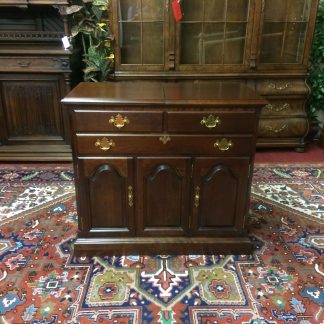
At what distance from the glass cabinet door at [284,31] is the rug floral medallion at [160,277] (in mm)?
1634

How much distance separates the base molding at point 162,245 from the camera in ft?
5.98

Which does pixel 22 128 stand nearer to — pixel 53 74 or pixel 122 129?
pixel 53 74

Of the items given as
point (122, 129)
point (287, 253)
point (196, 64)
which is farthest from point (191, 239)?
point (196, 64)

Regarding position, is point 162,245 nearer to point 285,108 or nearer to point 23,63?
point 23,63

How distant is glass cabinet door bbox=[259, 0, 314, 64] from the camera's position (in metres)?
3.08

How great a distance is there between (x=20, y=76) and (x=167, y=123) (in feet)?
6.25

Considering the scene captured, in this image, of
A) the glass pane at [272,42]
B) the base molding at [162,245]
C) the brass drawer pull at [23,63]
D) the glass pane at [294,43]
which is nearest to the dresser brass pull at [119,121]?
the base molding at [162,245]

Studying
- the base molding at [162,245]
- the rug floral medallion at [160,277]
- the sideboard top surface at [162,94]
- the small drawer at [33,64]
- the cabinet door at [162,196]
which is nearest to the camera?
the rug floral medallion at [160,277]

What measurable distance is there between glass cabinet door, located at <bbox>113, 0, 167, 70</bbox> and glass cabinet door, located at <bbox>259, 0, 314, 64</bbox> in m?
0.99

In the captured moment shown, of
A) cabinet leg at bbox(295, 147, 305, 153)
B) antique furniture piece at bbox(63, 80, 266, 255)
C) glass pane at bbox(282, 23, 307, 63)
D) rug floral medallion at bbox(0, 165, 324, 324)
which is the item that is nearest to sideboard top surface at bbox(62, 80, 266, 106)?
antique furniture piece at bbox(63, 80, 266, 255)

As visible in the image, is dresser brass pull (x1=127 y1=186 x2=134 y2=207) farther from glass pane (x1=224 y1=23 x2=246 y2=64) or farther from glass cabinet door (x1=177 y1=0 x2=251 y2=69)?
glass pane (x1=224 y1=23 x2=246 y2=64)

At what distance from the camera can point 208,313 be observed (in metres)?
1.47

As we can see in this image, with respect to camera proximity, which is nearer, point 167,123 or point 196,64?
point 167,123

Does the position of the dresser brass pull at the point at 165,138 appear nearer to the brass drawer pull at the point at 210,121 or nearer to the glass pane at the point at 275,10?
the brass drawer pull at the point at 210,121
